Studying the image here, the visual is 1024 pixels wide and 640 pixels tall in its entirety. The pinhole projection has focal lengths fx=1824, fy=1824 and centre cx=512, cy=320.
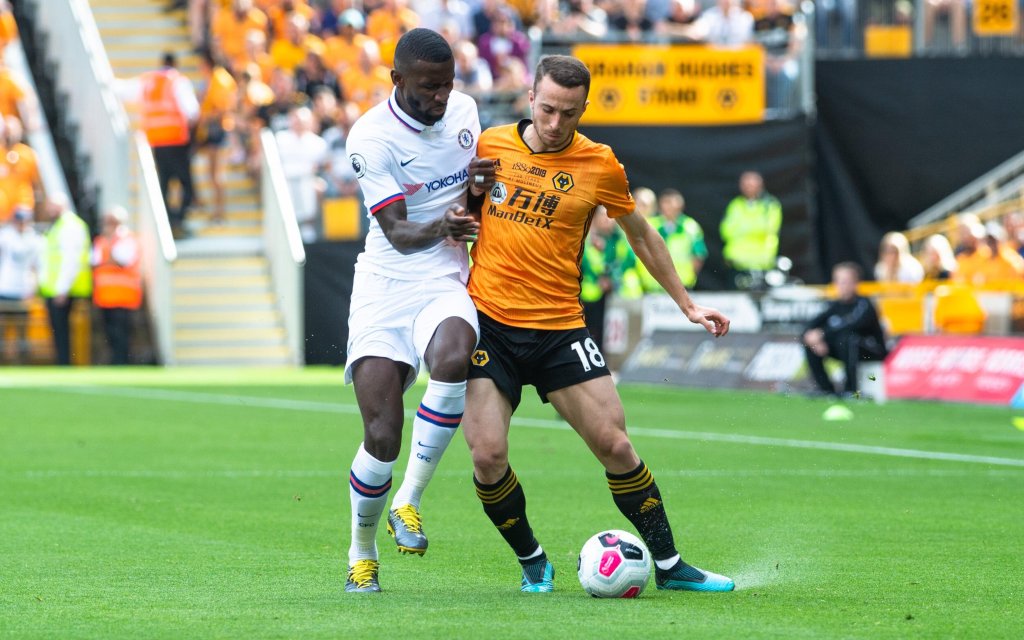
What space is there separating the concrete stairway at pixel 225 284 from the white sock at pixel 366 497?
20.7 meters

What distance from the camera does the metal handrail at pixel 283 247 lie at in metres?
27.4

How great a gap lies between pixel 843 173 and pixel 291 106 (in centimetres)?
857

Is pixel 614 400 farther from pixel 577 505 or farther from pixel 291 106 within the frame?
pixel 291 106

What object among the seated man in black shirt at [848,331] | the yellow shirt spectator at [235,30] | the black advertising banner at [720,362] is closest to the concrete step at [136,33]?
the yellow shirt spectator at [235,30]

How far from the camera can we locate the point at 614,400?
7.36m

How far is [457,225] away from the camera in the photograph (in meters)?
7.12

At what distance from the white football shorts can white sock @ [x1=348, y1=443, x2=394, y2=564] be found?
0.36m

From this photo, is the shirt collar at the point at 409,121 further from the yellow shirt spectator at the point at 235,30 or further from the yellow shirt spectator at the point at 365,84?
the yellow shirt spectator at the point at 235,30

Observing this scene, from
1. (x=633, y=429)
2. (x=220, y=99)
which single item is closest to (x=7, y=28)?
(x=220, y=99)

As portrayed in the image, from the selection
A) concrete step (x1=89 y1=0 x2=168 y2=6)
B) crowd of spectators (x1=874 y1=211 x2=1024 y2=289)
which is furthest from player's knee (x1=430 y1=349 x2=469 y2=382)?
concrete step (x1=89 y1=0 x2=168 y2=6)

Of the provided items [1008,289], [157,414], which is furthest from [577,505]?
[1008,289]

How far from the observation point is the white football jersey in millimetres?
7379

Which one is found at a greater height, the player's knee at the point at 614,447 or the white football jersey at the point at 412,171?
the white football jersey at the point at 412,171

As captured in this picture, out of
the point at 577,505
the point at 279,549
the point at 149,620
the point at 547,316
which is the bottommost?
the point at 577,505
